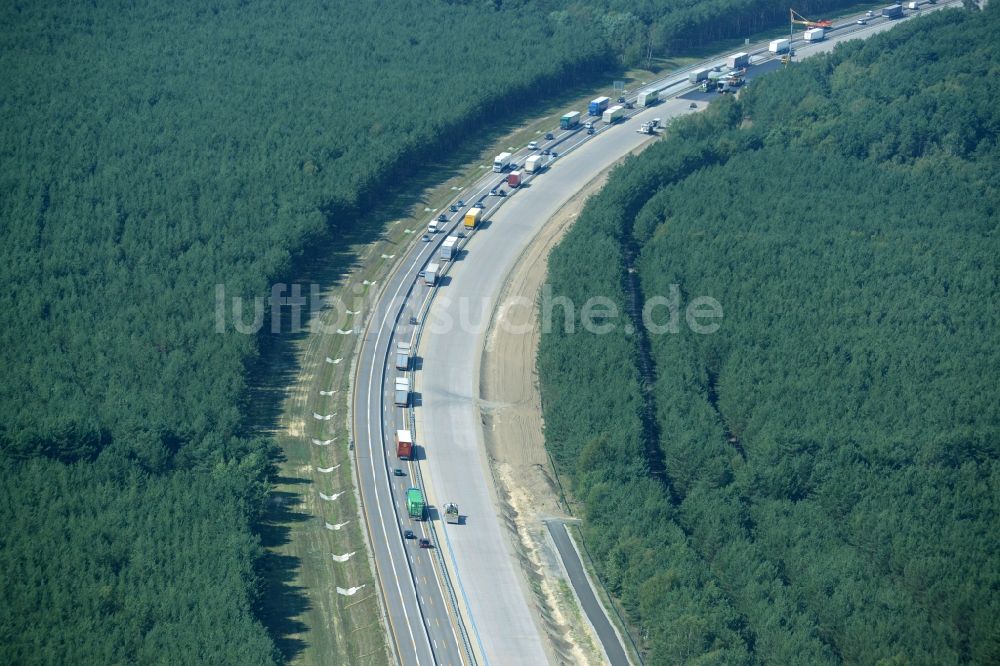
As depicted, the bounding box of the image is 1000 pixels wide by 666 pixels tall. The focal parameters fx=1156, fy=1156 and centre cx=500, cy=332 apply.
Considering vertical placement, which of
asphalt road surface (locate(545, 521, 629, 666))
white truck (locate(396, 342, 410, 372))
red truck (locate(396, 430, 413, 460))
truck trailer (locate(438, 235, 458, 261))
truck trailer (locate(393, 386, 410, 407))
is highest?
truck trailer (locate(438, 235, 458, 261))

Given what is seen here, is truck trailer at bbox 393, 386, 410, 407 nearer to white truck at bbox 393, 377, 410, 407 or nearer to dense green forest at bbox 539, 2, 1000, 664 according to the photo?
white truck at bbox 393, 377, 410, 407

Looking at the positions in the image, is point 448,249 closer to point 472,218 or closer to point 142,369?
point 472,218

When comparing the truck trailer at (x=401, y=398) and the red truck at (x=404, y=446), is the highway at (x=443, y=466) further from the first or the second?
the red truck at (x=404, y=446)

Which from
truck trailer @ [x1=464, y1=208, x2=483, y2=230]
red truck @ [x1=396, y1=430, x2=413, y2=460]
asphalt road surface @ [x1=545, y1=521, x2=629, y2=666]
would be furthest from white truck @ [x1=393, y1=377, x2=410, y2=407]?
truck trailer @ [x1=464, y1=208, x2=483, y2=230]

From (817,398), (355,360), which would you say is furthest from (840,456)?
(355,360)

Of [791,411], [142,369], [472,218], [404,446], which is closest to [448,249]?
[472,218]

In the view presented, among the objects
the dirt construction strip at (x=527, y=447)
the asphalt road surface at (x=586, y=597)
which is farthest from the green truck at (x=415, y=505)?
the asphalt road surface at (x=586, y=597)

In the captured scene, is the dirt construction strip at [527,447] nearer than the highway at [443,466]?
No
